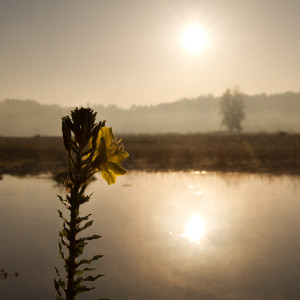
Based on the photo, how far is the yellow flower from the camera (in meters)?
1.61

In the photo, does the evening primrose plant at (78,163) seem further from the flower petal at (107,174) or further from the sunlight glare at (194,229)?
the sunlight glare at (194,229)

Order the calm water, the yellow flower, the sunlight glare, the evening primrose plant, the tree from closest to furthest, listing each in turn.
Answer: the evening primrose plant < the yellow flower < the calm water < the sunlight glare < the tree

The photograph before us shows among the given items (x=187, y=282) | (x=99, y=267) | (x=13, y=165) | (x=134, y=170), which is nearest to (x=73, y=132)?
(x=187, y=282)

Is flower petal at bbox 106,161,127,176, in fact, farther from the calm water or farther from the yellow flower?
the calm water

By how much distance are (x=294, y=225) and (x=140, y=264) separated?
18.1 feet

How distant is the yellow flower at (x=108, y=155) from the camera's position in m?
1.61

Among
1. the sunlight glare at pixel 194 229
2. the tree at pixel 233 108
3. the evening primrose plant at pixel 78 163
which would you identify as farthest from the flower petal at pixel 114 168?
the tree at pixel 233 108

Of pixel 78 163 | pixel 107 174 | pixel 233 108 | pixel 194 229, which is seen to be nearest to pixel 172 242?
pixel 194 229

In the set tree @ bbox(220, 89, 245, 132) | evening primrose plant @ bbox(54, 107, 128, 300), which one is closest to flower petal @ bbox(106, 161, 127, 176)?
evening primrose plant @ bbox(54, 107, 128, 300)

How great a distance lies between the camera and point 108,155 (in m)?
1.68

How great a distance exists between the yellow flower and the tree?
358ft

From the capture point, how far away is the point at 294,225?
41.3 ft

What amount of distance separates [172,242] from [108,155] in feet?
32.9

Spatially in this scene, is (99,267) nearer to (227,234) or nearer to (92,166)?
(227,234)
